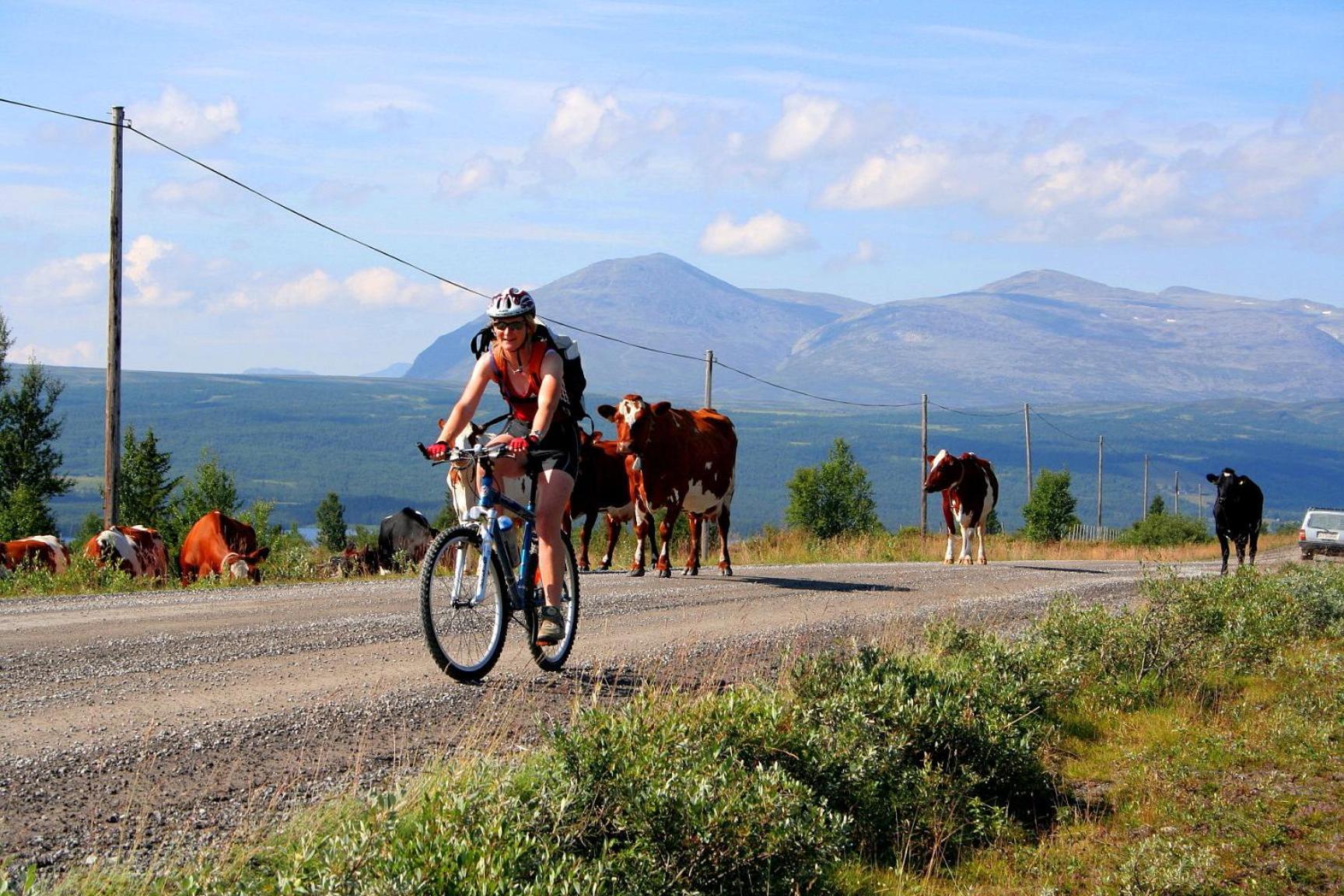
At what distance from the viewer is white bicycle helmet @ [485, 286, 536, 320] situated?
335 inches

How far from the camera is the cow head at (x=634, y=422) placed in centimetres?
1830

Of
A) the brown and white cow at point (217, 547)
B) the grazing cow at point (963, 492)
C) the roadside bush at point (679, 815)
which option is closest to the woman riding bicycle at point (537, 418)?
the roadside bush at point (679, 815)

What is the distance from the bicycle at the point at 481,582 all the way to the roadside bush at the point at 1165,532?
68.9 m

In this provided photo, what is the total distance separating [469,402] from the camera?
8.42 m

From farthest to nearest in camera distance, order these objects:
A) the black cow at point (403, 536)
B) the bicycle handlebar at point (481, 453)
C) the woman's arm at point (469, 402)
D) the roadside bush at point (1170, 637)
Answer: the black cow at point (403, 536), the roadside bush at point (1170, 637), the woman's arm at point (469, 402), the bicycle handlebar at point (481, 453)

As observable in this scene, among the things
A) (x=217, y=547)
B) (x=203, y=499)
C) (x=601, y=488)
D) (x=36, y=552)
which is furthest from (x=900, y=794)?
(x=203, y=499)

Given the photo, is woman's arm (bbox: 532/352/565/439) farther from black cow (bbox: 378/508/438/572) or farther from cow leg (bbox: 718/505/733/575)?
black cow (bbox: 378/508/438/572)

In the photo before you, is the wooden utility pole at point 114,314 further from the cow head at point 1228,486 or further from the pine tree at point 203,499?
the pine tree at point 203,499

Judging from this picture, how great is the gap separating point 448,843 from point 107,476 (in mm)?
20275

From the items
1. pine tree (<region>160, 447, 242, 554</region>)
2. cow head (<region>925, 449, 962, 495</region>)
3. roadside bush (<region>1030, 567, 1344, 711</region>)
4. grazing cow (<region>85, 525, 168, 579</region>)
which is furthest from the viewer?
pine tree (<region>160, 447, 242, 554</region>)

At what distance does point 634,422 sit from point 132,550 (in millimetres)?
9120

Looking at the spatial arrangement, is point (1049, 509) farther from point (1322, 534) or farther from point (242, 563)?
point (242, 563)

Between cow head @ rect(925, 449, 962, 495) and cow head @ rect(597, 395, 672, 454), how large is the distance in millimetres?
9225

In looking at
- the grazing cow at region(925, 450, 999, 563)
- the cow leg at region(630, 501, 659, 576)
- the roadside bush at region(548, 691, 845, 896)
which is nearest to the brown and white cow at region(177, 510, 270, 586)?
the cow leg at region(630, 501, 659, 576)
